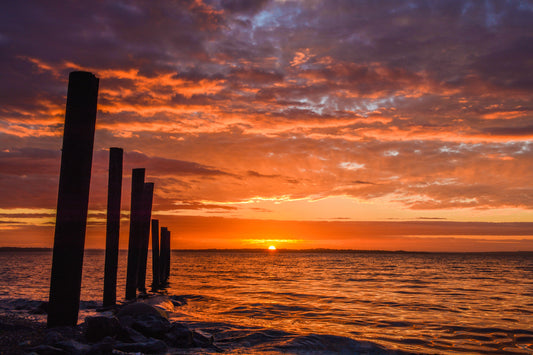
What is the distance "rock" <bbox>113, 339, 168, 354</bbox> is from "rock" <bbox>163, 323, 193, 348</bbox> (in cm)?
46

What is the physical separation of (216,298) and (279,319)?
232 inches

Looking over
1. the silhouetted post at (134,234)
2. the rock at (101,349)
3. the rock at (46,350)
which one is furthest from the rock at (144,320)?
the silhouetted post at (134,234)

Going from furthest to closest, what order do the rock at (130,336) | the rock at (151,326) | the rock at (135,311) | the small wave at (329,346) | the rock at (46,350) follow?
the rock at (135,311), the small wave at (329,346), the rock at (151,326), the rock at (130,336), the rock at (46,350)

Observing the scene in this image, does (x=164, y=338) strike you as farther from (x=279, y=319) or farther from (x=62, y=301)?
(x=279, y=319)

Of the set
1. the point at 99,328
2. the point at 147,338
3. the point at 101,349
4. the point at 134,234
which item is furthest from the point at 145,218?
the point at 101,349

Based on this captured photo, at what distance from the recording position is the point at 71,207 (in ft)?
19.6

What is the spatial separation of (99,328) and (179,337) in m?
1.65

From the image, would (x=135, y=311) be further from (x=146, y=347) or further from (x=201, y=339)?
(x=146, y=347)

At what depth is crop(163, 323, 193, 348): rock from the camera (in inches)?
283

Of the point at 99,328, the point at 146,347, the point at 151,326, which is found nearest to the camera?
the point at 99,328

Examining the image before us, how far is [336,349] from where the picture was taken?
26.7ft

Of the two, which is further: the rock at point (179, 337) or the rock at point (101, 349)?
the rock at point (179, 337)

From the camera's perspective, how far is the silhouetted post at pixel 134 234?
1239 cm

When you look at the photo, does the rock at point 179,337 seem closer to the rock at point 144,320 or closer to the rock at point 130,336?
the rock at point 144,320
